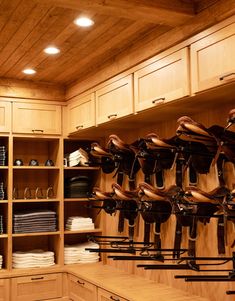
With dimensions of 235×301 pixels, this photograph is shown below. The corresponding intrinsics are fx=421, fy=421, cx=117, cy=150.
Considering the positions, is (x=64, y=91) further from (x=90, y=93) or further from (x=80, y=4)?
(x=80, y=4)

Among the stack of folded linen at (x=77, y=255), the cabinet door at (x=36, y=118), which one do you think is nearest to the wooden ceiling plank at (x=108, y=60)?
the cabinet door at (x=36, y=118)

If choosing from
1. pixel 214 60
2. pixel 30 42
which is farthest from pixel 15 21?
pixel 214 60

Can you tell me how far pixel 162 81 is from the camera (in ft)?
9.23

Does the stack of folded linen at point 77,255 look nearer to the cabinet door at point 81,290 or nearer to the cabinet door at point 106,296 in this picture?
the cabinet door at point 81,290

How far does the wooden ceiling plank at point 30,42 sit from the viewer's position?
2.68 meters

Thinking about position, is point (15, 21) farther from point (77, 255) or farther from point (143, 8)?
point (77, 255)

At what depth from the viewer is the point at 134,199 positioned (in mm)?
3332

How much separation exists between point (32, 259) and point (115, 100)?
1.83 metres

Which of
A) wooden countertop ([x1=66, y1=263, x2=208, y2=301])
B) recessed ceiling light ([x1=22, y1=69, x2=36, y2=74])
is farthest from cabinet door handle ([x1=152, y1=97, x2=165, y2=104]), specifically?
recessed ceiling light ([x1=22, y1=69, x2=36, y2=74])

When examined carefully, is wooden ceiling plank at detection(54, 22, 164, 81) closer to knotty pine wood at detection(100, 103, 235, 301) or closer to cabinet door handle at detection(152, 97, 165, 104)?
cabinet door handle at detection(152, 97, 165, 104)

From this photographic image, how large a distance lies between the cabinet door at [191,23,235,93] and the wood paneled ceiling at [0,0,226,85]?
0.72ft

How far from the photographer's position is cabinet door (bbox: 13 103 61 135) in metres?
4.19

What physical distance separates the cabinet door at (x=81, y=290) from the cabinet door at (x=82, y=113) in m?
1.42

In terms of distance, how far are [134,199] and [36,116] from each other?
1.53 metres
